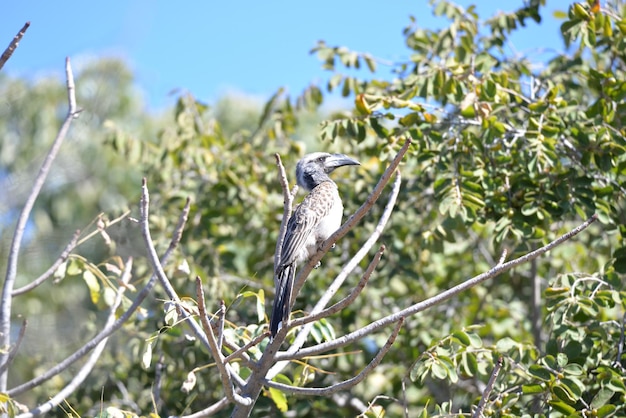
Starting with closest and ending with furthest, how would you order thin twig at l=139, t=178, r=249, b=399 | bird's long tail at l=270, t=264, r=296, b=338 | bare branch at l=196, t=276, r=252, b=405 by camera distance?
bare branch at l=196, t=276, r=252, b=405 < thin twig at l=139, t=178, r=249, b=399 < bird's long tail at l=270, t=264, r=296, b=338

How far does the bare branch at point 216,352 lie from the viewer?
7.89ft

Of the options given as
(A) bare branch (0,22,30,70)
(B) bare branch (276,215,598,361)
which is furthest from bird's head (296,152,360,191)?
(A) bare branch (0,22,30,70)

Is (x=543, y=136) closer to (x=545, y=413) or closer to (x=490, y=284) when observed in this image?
(x=545, y=413)

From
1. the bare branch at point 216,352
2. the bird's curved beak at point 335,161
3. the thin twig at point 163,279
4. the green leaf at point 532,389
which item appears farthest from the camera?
the bird's curved beak at point 335,161

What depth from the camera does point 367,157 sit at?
221 inches

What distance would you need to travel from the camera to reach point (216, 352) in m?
2.53

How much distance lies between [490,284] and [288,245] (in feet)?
8.52

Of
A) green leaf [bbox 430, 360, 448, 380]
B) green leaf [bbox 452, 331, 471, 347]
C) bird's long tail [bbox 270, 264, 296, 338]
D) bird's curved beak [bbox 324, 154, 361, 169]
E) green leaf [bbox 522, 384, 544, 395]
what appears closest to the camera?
bird's long tail [bbox 270, 264, 296, 338]

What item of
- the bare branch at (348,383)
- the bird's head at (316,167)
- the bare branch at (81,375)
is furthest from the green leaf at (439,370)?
the bird's head at (316,167)

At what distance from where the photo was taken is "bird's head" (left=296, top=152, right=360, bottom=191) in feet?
14.6

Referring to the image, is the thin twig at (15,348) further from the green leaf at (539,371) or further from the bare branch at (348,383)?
the green leaf at (539,371)

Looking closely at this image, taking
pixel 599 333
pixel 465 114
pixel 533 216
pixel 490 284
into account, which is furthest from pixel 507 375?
pixel 490 284

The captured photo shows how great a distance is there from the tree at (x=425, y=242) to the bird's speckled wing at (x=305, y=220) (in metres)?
0.26

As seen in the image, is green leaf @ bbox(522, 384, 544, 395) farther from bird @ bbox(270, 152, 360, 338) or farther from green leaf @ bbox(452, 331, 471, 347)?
bird @ bbox(270, 152, 360, 338)
